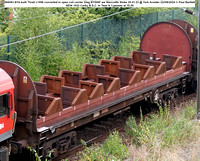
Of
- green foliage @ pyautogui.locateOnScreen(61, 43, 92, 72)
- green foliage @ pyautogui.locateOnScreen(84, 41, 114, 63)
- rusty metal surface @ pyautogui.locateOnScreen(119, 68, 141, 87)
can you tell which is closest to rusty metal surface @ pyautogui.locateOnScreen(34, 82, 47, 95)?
rusty metal surface @ pyautogui.locateOnScreen(119, 68, 141, 87)

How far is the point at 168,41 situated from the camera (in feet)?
54.8

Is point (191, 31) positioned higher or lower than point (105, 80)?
higher


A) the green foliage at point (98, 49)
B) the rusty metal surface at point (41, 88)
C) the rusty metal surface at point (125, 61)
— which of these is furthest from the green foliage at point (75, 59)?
the rusty metal surface at point (41, 88)

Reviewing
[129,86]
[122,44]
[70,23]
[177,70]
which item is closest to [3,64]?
[129,86]

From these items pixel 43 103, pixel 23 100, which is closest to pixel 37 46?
pixel 43 103

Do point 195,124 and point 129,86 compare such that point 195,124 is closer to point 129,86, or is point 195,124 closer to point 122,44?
point 129,86

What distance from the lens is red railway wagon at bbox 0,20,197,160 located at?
9.85m

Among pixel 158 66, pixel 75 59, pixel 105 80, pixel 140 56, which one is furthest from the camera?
pixel 75 59

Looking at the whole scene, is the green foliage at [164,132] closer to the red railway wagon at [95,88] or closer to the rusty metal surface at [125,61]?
the red railway wagon at [95,88]

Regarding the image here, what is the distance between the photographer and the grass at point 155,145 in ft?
31.7

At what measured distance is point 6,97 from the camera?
8969mm

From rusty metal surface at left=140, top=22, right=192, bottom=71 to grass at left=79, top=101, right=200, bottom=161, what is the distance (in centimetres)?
487

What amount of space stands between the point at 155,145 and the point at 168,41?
295 inches

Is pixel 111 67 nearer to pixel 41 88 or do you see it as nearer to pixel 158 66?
pixel 158 66
